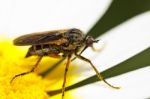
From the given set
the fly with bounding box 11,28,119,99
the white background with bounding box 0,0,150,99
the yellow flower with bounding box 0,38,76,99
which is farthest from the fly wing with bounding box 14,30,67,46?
the white background with bounding box 0,0,150,99

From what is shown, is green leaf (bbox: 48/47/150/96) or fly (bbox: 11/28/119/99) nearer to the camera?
fly (bbox: 11/28/119/99)

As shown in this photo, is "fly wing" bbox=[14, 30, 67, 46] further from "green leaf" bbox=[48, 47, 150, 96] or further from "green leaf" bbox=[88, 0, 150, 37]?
"green leaf" bbox=[88, 0, 150, 37]

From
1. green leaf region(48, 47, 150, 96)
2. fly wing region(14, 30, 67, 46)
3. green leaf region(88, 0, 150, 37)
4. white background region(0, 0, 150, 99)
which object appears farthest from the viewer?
green leaf region(88, 0, 150, 37)

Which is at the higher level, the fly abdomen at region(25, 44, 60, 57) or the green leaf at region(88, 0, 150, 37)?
the fly abdomen at region(25, 44, 60, 57)

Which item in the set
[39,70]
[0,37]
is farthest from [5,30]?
[39,70]

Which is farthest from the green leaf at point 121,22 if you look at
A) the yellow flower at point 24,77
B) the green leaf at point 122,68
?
the yellow flower at point 24,77

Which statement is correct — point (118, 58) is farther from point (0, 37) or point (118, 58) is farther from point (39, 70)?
point (0, 37)

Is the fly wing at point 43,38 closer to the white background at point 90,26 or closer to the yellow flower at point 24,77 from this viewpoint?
the yellow flower at point 24,77
